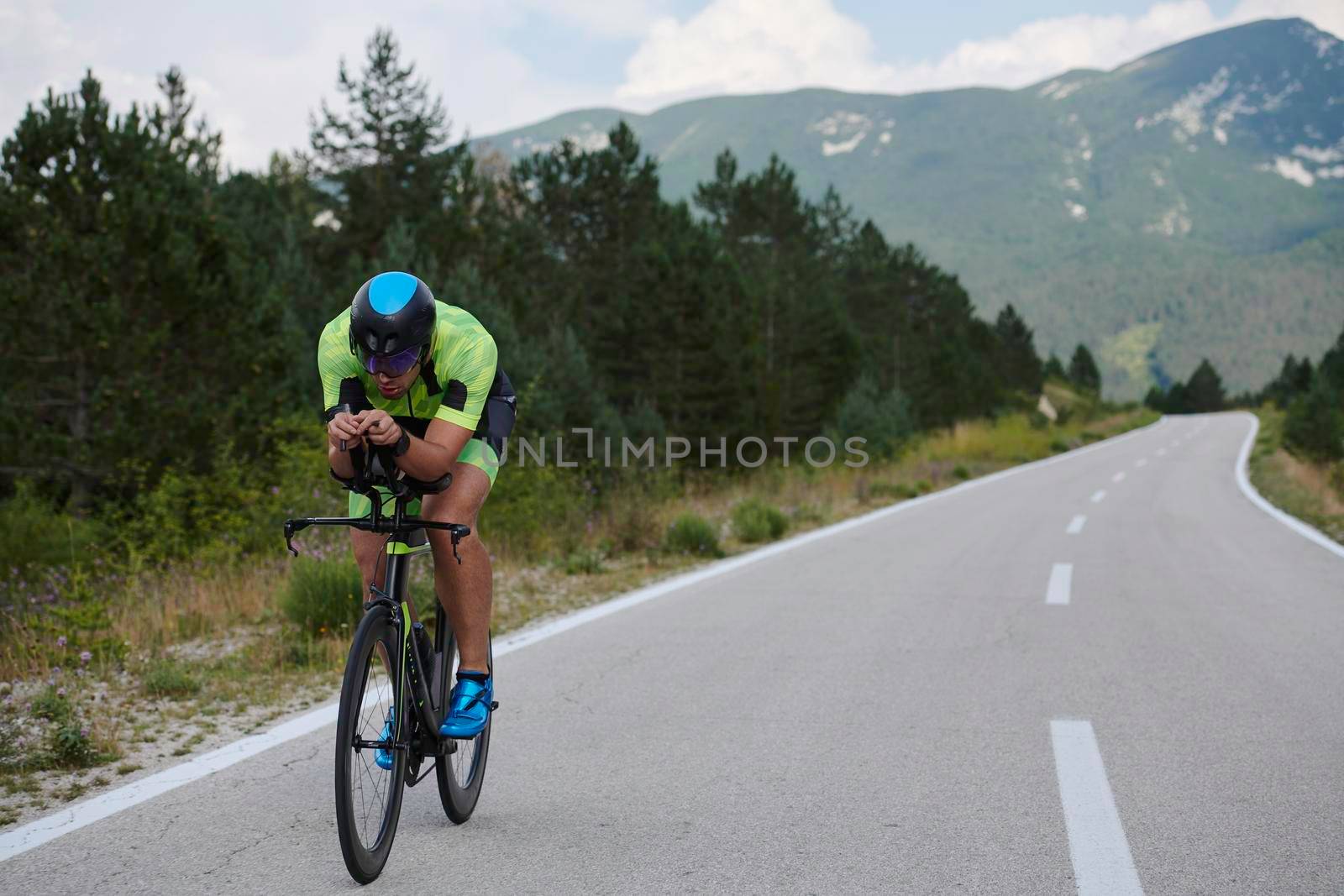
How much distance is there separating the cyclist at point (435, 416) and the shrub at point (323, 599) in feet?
11.2

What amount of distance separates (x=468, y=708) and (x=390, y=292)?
1.38 meters

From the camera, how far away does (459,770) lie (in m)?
3.68

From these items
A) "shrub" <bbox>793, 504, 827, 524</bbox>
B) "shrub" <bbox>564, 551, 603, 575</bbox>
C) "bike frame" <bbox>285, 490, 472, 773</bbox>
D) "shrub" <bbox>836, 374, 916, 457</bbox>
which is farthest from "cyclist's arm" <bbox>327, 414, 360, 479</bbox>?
"shrub" <bbox>836, 374, 916, 457</bbox>

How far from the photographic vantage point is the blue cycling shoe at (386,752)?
3182 millimetres

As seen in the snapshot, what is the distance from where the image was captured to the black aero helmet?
9.71 ft

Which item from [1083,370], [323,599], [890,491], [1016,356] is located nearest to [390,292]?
[323,599]

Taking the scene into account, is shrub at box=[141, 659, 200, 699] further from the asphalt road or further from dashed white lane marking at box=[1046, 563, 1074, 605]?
dashed white lane marking at box=[1046, 563, 1074, 605]

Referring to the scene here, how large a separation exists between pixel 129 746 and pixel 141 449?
1107cm

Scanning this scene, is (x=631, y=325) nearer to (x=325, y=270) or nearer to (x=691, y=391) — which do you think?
(x=691, y=391)

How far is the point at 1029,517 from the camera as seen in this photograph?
15047 mm

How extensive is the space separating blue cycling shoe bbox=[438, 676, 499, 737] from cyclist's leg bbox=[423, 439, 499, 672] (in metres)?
0.05

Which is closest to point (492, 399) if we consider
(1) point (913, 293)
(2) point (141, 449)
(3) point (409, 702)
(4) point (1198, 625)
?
(3) point (409, 702)

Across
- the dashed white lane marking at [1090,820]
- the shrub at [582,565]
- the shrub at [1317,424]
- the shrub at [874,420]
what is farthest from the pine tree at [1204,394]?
the dashed white lane marking at [1090,820]

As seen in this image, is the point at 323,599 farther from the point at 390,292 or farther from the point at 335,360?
the point at 390,292
